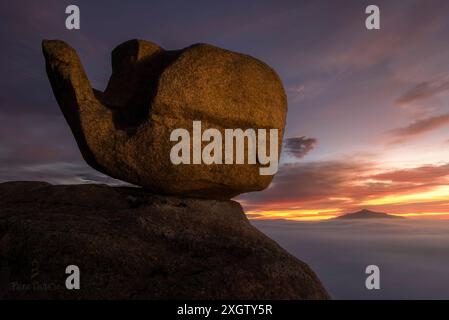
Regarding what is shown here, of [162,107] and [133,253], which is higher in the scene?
[162,107]

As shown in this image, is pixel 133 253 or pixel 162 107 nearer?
pixel 133 253

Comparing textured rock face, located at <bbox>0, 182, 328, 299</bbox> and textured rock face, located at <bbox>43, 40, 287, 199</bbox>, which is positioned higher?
textured rock face, located at <bbox>43, 40, 287, 199</bbox>

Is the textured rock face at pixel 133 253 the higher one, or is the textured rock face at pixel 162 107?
the textured rock face at pixel 162 107

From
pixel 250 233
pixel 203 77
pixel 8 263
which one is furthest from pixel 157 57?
pixel 8 263

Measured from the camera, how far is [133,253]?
8836 mm

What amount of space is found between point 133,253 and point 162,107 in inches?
172

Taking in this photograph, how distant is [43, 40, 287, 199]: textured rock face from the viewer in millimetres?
10883

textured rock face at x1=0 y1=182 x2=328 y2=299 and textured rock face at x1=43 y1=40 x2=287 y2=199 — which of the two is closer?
textured rock face at x1=0 y1=182 x2=328 y2=299

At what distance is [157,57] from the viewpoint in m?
12.4

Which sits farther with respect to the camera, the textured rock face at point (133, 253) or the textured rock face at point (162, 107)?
the textured rock face at point (162, 107)

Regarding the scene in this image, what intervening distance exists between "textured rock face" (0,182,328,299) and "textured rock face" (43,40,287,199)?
47.7 inches

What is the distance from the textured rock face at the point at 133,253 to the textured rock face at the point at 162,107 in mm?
1212

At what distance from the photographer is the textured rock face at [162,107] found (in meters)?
10.9

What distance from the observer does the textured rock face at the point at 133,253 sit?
26.7 feet
